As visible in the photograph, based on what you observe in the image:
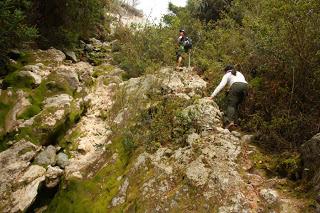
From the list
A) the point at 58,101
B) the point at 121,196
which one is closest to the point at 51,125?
the point at 58,101

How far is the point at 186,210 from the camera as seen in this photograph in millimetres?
6219

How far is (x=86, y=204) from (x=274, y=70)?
5.33 m

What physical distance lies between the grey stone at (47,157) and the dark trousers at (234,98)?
13.4 ft

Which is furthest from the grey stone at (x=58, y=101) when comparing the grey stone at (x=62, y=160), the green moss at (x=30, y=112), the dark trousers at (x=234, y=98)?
the dark trousers at (x=234, y=98)

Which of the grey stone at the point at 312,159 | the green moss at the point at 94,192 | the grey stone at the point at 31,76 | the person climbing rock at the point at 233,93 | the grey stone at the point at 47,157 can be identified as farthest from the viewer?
the grey stone at the point at 31,76

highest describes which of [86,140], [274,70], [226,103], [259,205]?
[274,70]

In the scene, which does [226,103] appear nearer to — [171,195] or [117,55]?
[171,195]

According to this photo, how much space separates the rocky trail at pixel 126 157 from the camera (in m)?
6.45

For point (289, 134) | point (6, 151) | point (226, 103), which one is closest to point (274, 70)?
point (226, 103)

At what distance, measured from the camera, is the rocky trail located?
254 inches

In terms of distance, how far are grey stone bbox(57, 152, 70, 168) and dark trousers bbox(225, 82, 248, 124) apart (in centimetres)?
376

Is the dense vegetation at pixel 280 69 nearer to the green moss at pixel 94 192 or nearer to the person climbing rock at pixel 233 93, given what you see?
the person climbing rock at pixel 233 93

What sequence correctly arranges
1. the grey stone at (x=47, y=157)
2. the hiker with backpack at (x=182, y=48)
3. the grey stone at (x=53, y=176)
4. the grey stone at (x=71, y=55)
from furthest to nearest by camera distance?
the grey stone at (x=71, y=55), the hiker with backpack at (x=182, y=48), the grey stone at (x=47, y=157), the grey stone at (x=53, y=176)

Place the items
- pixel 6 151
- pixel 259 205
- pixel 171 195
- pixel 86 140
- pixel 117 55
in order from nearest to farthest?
1. pixel 259 205
2. pixel 171 195
3. pixel 6 151
4. pixel 86 140
5. pixel 117 55
